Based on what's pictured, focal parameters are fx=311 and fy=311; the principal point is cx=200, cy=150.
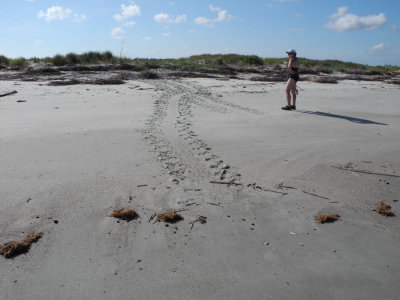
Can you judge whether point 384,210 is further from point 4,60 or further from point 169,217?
point 4,60

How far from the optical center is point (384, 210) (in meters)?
2.94

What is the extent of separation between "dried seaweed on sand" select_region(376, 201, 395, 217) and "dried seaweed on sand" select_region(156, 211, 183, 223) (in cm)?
188

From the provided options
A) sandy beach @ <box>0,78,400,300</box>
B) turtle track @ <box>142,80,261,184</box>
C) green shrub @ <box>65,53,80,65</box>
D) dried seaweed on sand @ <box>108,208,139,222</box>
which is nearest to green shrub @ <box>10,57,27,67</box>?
green shrub @ <box>65,53,80,65</box>

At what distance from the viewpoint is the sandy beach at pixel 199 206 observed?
206cm

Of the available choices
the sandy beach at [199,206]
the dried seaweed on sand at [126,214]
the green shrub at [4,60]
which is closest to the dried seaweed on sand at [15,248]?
the sandy beach at [199,206]

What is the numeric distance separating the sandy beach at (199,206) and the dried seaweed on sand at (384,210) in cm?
7

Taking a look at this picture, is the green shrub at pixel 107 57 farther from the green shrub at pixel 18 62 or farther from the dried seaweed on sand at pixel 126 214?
the dried seaweed on sand at pixel 126 214

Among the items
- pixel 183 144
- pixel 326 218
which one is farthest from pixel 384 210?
pixel 183 144

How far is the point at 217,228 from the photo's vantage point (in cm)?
266

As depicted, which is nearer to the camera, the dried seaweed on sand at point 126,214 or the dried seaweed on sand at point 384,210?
the dried seaweed on sand at point 126,214

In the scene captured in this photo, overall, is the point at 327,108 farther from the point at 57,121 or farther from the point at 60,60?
the point at 60,60

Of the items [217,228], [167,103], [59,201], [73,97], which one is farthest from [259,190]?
[73,97]

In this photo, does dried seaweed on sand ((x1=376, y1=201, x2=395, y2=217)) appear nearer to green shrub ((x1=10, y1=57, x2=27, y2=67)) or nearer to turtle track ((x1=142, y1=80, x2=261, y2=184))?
turtle track ((x1=142, y1=80, x2=261, y2=184))

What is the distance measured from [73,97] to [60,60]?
1271cm
